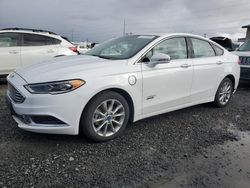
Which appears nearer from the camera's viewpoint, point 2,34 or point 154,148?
point 154,148

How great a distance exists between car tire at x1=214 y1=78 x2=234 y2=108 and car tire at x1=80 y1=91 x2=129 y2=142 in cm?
252

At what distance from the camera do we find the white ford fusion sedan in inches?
126

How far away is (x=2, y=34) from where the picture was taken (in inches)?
283

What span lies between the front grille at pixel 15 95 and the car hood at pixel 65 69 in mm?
197

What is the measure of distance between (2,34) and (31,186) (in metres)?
5.86

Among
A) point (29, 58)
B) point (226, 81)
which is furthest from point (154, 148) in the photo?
point (29, 58)

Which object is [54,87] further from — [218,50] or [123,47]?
[218,50]

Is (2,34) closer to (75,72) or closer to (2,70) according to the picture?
(2,70)

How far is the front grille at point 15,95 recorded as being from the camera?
129 inches

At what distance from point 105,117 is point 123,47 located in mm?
1370

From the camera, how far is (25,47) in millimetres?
7434

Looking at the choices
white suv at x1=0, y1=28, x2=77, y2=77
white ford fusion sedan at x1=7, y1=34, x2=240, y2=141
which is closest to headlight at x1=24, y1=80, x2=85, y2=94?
white ford fusion sedan at x1=7, y1=34, x2=240, y2=141

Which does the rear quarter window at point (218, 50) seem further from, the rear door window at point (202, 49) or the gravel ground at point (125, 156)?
the gravel ground at point (125, 156)

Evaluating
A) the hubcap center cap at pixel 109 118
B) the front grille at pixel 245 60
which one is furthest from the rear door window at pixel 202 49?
the front grille at pixel 245 60
